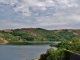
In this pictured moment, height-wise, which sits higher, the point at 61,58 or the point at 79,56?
the point at 79,56

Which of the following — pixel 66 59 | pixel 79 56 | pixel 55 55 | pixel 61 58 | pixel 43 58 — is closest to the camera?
pixel 79 56

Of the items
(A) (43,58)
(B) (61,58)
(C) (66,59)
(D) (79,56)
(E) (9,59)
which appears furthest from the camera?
(E) (9,59)

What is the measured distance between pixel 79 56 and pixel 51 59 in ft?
96.4

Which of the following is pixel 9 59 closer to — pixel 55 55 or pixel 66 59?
pixel 55 55

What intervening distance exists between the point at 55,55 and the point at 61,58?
6586 millimetres

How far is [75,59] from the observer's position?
3055 cm

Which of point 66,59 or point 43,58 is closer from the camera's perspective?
point 66,59

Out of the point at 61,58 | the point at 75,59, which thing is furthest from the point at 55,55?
the point at 75,59

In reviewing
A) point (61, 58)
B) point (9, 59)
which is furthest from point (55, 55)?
point (9, 59)

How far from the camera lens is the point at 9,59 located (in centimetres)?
10131

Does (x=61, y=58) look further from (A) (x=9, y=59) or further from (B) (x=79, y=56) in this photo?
(A) (x=9, y=59)

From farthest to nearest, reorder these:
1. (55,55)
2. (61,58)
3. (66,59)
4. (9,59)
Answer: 1. (9,59)
2. (55,55)
3. (61,58)
4. (66,59)

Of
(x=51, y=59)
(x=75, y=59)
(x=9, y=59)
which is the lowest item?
(x=9, y=59)

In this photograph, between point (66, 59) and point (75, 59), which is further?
point (66, 59)
